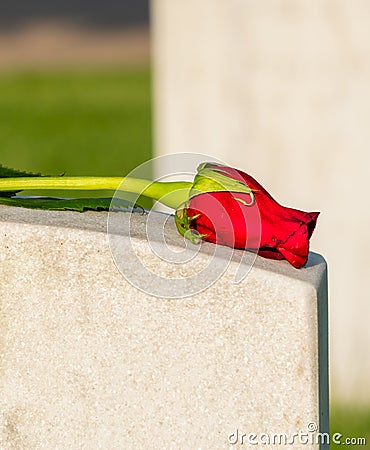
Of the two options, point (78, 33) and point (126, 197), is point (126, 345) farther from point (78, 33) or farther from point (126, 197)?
point (78, 33)

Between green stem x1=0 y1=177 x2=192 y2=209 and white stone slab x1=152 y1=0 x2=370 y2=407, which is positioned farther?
white stone slab x1=152 y1=0 x2=370 y2=407

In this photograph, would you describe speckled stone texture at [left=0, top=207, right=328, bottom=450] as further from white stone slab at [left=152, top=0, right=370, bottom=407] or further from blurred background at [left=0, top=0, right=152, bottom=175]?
blurred background at [left=0, top=0, right=152, bottom=175]

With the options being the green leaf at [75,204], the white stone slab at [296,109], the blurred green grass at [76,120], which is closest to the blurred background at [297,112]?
the white stone slab at [296,109]

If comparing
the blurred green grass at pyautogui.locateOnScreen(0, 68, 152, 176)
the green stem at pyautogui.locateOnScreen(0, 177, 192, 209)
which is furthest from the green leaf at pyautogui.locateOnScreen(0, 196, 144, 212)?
the blurred green grass at pyautogui.locateOnScreen(0, 68, 152, 176)

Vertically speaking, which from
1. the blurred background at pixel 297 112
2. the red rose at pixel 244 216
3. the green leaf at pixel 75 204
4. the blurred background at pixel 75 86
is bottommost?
the blurred background at pixel 75 86

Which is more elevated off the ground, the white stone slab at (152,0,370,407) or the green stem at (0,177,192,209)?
the green stem at (0,177,192,209)

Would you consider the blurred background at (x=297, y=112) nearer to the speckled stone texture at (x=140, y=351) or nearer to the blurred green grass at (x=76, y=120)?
the speckled stone texture at (x=140, y=351)

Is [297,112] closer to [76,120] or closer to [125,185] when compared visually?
[125,185]

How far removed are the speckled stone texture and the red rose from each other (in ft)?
0.09

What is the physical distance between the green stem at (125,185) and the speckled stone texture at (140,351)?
47 mm

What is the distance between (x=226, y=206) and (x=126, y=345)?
0.20 metres

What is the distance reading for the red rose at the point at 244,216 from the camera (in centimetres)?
115

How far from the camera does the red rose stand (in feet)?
3.76

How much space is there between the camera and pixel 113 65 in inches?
490
